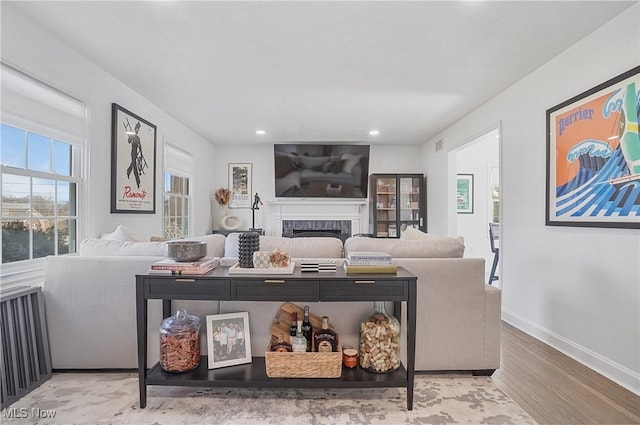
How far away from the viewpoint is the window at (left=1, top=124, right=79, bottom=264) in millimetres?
2279

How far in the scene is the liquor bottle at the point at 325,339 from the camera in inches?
77.2

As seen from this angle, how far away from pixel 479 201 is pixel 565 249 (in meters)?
3.67

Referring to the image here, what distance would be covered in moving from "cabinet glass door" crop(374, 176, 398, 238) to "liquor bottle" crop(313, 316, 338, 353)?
14.3 feet

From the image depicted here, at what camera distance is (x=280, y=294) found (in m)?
1.83

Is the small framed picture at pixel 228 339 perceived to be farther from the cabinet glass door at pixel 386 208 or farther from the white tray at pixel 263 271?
the cabinet glass door at pixel 386 208

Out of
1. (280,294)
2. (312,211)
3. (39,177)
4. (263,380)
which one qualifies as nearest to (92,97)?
(39,177)

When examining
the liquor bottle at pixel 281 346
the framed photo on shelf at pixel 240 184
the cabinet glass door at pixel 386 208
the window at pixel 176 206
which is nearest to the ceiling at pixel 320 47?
the window at pixel 176 206

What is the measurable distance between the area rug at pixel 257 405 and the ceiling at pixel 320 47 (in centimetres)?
244

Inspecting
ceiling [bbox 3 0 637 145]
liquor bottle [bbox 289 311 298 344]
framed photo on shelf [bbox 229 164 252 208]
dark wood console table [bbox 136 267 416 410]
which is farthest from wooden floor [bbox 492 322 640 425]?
framed photo on shelf [bbox 229 164 252 208]

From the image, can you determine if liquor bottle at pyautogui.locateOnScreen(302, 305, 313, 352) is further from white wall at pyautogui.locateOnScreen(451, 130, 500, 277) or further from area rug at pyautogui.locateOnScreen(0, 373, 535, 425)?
white wall at pyautogui.locateOnScreen(451, 130, 500, 277)

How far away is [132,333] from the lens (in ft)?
7.37

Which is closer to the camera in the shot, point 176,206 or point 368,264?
point 368,264

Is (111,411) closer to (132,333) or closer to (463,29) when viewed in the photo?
(132,333)

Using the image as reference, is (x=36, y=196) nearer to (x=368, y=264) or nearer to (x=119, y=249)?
(x=119, y=249)
